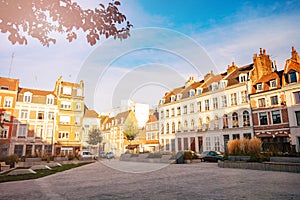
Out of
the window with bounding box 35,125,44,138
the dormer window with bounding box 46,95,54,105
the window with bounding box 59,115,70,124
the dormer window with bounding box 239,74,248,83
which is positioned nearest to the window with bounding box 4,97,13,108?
the window with bounding box 35,125,44,138

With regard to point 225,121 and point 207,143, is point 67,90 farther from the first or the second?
point 225,121

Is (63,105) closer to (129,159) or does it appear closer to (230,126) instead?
(129,159)

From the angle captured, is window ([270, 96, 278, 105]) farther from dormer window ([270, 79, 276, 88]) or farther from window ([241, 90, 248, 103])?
window ([241, 90, 248, 103])

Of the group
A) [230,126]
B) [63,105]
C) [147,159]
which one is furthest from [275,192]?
[63,105]

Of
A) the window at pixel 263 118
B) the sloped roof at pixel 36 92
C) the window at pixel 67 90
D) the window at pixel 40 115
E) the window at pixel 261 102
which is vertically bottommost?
the window at pixel 263 118

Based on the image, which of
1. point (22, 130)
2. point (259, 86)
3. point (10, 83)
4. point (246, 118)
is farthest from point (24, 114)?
point (259, 86)

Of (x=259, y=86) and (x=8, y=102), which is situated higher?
(x=259, y=86)

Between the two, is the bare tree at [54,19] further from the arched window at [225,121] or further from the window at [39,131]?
the window at [39,131]

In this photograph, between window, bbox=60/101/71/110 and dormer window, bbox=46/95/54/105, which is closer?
dormer window, bbox=46/95/54/105

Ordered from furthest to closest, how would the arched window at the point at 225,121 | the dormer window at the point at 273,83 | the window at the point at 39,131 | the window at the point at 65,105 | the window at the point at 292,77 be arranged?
the window at the point at 65,105 < the window at the point at 39,131 < the arched window at the point at 225,121 < the dormer window at the point at 273,83 < the window at the point at 292,77

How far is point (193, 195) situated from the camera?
6.68 meters

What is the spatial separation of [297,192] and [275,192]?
2.11 ft

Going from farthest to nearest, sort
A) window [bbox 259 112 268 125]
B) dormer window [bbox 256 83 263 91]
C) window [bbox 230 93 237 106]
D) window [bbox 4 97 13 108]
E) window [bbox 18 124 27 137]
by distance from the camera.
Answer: window [bbox 18 124 27 137]
window [bbox 4 97 13 108]
window [bbox 230 93 237 106]
dormer window [bbox 256 83 263 91]
window [bbox 259 112 268 125]

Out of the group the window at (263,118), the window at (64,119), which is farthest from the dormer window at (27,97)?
the window at (263,118)
